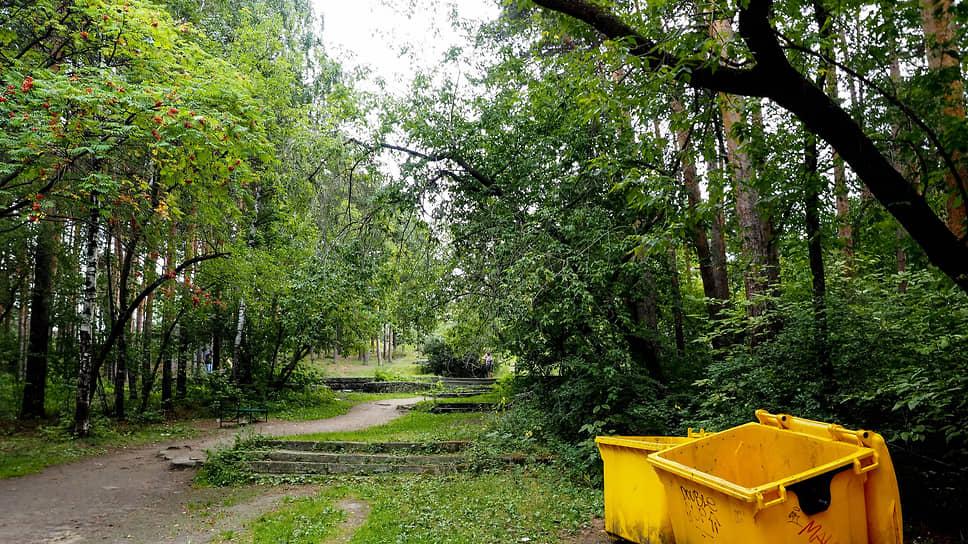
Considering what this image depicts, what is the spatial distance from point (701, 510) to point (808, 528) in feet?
2.28

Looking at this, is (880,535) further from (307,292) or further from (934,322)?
(307,292)

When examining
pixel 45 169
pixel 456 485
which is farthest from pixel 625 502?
pixel 45 169

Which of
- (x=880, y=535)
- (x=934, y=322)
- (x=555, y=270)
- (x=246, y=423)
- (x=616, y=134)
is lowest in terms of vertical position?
(x=246, y=423)

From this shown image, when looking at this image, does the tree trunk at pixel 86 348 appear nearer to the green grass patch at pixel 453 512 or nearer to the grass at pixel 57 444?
the grass at pixel 57 444

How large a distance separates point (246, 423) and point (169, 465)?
16.9ft

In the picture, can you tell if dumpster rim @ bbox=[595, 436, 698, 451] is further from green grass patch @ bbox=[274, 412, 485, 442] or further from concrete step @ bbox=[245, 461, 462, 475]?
green grass patch @ bbox=[274, 412, 485, 442]

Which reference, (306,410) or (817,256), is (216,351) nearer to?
(306,410)

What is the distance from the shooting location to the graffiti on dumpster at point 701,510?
379 centimetres

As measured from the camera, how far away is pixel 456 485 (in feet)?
25.9

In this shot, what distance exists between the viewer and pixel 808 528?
11.5 feet

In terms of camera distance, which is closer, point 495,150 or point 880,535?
point 880,535

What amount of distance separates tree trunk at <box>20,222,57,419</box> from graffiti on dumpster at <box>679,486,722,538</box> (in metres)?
16.0

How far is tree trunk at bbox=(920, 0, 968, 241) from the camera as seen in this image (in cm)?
434

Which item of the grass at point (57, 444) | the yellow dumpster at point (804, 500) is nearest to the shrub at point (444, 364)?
the grass at point (57, 444)
